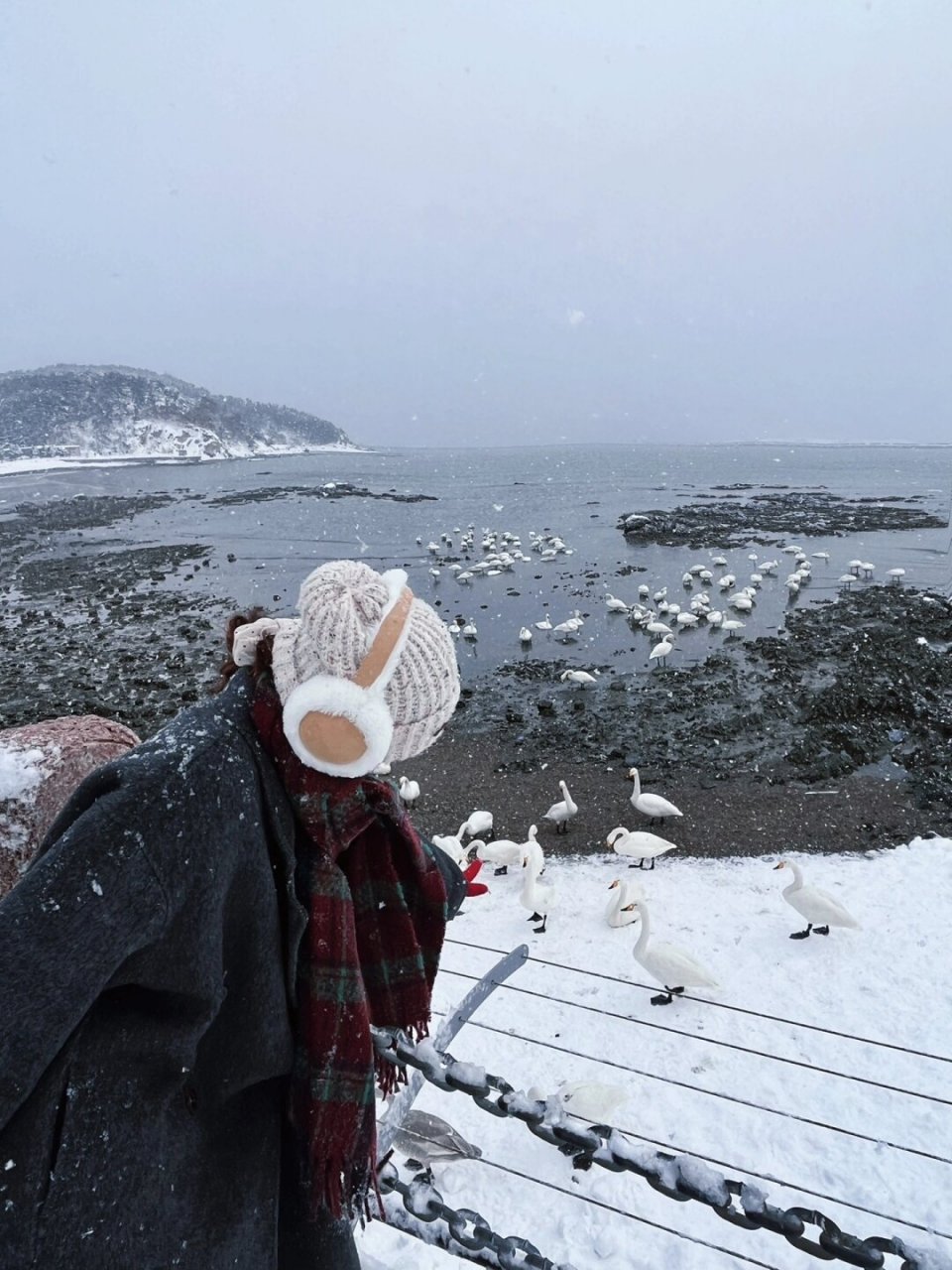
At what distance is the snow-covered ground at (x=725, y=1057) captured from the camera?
3840 millimetres

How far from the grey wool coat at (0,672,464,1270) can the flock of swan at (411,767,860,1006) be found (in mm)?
2798

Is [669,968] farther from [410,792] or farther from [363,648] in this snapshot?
[363,648]

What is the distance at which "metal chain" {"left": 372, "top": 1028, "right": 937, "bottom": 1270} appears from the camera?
166 cm

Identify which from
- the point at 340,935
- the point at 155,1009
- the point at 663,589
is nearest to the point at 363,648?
the point at 340,935

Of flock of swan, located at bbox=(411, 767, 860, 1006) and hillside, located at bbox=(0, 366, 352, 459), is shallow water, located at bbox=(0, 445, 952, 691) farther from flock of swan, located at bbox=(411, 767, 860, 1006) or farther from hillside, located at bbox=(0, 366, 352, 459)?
hillside, located at bbox=(0, 366, 352, 459)

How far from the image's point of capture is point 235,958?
1.32m

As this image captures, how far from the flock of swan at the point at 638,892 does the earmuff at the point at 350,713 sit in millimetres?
2952

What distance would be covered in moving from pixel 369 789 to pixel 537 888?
620 centimetres

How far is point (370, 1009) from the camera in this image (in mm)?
1669

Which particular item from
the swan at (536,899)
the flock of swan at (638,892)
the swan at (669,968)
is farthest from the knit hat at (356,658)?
the swan at (536,899)

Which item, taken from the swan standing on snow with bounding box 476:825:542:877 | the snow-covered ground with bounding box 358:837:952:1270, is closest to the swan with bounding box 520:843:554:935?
the snow-covered ground with bounding box 358:837:952:1270

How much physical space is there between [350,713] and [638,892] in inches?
263

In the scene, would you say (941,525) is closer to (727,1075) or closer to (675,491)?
(675,491)

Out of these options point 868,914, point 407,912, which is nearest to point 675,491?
point 868,914
